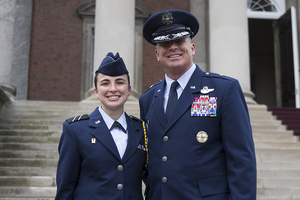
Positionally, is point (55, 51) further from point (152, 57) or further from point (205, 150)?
point (205, 150)

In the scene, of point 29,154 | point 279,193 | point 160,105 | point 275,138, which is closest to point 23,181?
point 29,154

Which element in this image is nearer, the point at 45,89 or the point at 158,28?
the point at 158,28

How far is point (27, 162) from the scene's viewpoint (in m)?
5.27

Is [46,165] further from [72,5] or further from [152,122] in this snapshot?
[72,5]

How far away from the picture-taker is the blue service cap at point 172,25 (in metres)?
2.16

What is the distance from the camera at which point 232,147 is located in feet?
6.26

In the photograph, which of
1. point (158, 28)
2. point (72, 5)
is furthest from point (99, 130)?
point (72, 5)

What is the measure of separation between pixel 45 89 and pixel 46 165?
6.82 m

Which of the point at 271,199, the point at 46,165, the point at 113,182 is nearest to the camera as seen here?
the point at 113,182

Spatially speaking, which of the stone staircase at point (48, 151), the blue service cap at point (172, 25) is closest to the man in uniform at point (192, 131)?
the blue service cap at point (172, 25)

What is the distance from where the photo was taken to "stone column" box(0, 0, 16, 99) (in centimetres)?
839

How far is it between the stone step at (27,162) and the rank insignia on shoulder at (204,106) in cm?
378

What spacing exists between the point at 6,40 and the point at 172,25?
7657mm

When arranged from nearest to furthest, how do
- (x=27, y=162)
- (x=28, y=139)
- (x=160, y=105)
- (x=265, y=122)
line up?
(x=160, y=105)
(x=27, y=162)
(x=28, y=139)
(x=265, y=122)
